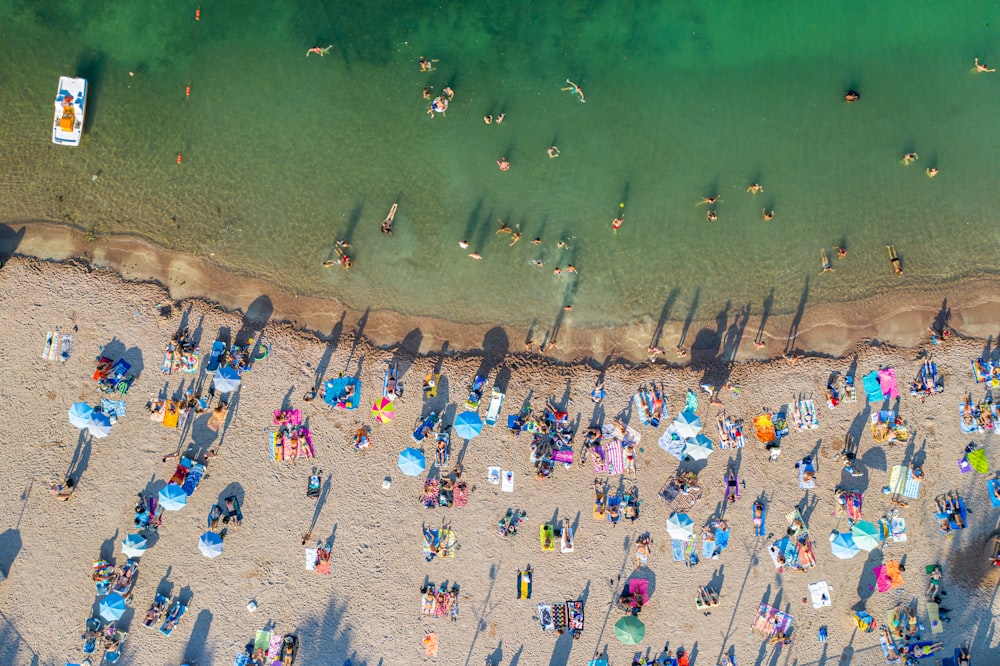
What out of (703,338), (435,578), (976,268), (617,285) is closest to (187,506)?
(435,578)

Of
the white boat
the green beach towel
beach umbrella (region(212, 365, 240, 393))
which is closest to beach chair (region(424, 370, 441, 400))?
beach umbrella (region(212, 365, 240, 393))

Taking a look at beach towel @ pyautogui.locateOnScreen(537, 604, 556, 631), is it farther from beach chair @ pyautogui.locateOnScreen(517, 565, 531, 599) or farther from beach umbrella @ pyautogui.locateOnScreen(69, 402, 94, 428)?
beach umbrella @ pyautogui.locateOnScreen(69, 402, 94, 428)

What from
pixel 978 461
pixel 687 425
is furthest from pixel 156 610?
pixel 978 461

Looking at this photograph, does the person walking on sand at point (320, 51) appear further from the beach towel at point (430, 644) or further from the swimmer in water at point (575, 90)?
the beach towel at point (430, 644)

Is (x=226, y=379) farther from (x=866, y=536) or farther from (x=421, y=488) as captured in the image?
(x=866, y=536)

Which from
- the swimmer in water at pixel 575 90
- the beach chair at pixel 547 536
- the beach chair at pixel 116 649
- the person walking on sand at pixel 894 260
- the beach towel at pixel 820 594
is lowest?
the beach chair at pixel 116 649

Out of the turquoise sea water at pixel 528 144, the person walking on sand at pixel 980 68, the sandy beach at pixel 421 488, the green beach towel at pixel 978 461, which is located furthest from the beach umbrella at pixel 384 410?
the person walking on sand at pixel 980 68
